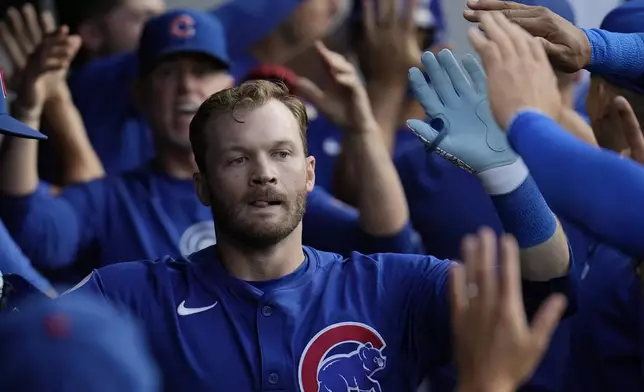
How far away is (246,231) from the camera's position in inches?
88.3

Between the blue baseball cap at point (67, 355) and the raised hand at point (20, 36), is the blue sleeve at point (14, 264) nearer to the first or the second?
the raised hand at point (20, 36)

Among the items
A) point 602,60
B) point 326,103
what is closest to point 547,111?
point 602,60

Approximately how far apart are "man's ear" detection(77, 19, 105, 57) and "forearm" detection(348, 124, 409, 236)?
1.35 m

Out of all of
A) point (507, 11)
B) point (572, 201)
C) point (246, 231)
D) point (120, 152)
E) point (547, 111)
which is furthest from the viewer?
point (120, 152)

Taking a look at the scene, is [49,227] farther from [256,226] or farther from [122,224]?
[256,226]

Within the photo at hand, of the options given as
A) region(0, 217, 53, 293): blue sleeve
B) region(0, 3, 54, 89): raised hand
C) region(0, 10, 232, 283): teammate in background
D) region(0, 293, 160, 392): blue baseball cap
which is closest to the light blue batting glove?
region(0, 217, 53, 293): blue sleeve

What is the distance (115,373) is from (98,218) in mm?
1944

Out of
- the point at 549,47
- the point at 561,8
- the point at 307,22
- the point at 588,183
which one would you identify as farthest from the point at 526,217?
the point at 307,22

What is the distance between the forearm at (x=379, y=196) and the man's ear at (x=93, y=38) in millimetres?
1352

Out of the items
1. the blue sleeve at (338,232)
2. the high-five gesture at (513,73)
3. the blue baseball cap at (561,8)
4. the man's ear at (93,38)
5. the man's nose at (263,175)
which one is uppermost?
the high-five gesture at (513,73)

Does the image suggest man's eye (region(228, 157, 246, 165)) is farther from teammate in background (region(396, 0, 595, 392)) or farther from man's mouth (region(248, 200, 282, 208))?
teammate in background (region(396, 0, 595, 392))

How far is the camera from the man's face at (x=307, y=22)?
399cm

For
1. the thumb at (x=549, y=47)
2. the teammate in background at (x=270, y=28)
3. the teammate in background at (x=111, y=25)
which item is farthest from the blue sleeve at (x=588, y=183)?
the teammate in background at (x=111, y=25)

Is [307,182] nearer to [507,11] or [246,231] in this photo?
[246,231]
